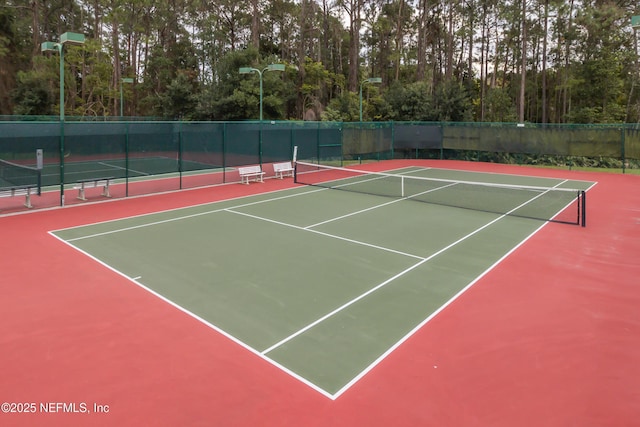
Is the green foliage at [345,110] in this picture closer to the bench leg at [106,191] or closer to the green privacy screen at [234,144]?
the green privacy screen at [234,144]

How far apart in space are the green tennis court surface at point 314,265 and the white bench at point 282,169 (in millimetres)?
5981

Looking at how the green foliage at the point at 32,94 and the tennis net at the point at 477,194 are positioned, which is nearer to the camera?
the tennis net at the point at 477,194

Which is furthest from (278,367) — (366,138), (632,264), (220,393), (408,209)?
(366,138)

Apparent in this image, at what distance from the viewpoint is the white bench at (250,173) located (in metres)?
20.2

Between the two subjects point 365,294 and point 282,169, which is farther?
point 282,169

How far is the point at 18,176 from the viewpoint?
14031mm

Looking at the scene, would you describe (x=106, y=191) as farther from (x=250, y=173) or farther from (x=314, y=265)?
(x=314, y=265)

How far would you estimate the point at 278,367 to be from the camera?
532 cm

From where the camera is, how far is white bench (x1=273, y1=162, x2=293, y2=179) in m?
21.5

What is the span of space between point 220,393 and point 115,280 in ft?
14.1

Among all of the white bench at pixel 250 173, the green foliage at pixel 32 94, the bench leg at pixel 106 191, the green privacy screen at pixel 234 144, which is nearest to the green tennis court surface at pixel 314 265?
the bench leg at pixel 106 191

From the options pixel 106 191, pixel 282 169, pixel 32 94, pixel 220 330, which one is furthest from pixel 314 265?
pixel 32 94

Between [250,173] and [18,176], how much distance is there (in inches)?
354

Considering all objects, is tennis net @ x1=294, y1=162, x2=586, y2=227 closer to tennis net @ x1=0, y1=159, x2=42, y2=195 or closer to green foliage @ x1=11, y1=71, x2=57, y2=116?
tennis net @ x1=0, y1=159, x2=42, y2=195
